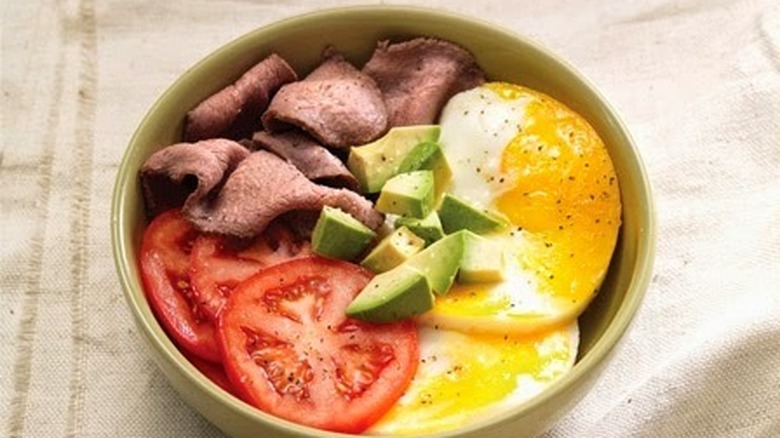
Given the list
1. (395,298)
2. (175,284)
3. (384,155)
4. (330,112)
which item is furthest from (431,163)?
(175,284)

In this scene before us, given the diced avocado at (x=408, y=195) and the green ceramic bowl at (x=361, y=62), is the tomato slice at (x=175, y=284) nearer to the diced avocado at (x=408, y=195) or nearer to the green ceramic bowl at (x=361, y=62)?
the green ceramic bowl at (x=361, y=62)

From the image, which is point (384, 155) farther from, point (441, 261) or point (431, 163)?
point (441, 261)

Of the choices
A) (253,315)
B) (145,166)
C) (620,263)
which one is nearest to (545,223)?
(620,263)

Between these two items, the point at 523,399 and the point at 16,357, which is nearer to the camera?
the point at 523,399

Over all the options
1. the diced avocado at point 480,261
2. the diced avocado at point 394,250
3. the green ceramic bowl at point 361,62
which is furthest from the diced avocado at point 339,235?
the green ceramic bowl at point 361,62

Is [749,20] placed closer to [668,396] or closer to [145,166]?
[668,396]

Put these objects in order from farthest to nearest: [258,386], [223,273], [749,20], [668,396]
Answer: [749,20] → [668,396] → [223,273] → [258,386]

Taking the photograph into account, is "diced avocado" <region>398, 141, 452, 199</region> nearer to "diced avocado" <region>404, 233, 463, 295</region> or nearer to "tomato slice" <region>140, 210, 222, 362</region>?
"diced avocado" <region>404, 233, 463, 295</region>
